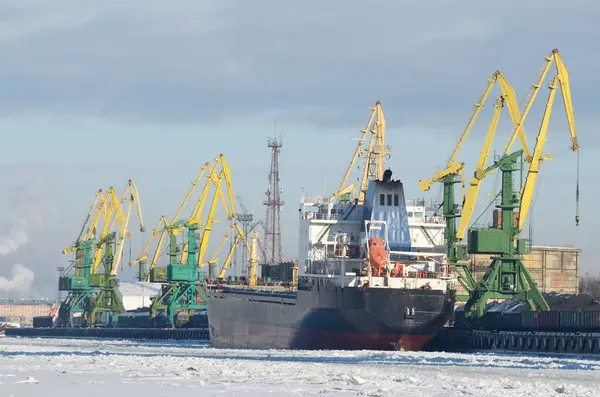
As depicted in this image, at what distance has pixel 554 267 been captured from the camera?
15588 centimetres

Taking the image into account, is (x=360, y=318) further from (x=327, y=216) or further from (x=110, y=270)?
(x=110, y=270)

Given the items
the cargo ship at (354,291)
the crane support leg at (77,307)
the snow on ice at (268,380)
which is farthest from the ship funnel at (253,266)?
the crane support leg at (77,307)

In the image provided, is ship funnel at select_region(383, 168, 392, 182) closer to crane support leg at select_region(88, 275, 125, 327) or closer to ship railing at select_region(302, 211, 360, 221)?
ship railing at select_region(302, 211, 360, 221)

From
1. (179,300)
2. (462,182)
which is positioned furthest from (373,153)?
(179,300)

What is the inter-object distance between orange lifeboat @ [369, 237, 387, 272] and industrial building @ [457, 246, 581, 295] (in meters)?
81.0

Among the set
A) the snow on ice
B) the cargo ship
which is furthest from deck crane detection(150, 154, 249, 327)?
the snow on ice

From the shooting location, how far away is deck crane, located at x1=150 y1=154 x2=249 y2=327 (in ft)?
452

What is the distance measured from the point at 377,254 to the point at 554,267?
281 feet

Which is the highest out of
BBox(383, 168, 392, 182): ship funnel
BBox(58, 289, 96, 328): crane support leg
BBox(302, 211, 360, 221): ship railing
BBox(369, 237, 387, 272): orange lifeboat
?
BBox(383, 168, 392, 182): ship funnel

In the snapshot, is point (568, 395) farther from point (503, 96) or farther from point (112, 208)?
point (112, 208)

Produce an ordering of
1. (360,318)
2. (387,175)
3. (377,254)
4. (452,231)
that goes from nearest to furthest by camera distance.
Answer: (360,318) < (377,254) < (387,175) < (452,231)

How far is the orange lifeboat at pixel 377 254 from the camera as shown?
75.0 meters

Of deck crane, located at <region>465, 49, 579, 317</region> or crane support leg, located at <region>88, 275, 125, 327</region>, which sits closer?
deck crane, located at <region>465, 49, 579, 317</region>

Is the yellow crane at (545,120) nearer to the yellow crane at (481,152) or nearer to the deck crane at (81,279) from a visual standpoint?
the yellow crane at (481,152)
